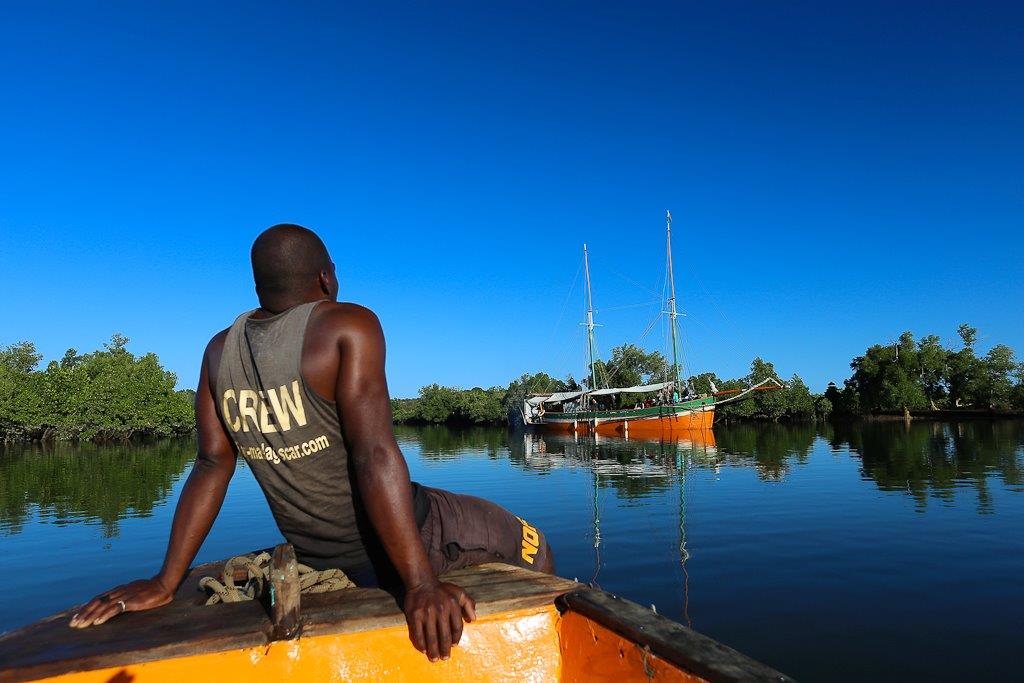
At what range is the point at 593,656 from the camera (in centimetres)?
195

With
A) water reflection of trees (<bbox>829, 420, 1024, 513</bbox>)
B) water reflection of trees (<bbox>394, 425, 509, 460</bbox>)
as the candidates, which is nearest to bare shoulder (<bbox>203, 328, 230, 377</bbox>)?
water reflection of trees (<bbox>829, 420, 1024, 513</bbox>)

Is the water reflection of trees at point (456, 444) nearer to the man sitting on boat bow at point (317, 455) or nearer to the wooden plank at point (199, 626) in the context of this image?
the man sitting on boat bow at point (317, 455)

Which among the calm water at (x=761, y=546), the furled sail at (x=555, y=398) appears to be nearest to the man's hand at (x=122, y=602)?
the calm water at (x=761, y=546)

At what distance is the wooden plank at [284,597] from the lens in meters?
1.84

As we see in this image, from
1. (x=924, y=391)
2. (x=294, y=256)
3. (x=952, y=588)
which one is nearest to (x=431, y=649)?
(x=294, y=256)

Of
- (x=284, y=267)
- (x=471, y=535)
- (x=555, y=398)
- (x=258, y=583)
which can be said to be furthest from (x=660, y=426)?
(x=284, y=267)

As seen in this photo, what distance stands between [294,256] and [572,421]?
2240 inches

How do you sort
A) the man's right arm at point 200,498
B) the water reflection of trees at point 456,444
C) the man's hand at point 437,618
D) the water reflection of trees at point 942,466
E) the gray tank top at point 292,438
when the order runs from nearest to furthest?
1. the man's hand at point 437,618
2. the gray tank top at point 292,438
3. the man's right arm at point 200,498
4. the water reflection of trees at point 942,466
5. the water reflection of trees at point 456,444

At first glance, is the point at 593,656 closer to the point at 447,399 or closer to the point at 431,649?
the point at 431,649

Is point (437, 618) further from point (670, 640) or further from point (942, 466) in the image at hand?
point (942, 466)

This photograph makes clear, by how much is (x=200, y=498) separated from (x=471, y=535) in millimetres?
1072

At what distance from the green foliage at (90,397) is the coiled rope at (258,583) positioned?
66662 mm

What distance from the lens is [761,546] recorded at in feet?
33.3

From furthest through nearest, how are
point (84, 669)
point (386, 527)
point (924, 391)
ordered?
1. point (924, 391)
2. point (386, 527)
3. point (84, 669)
